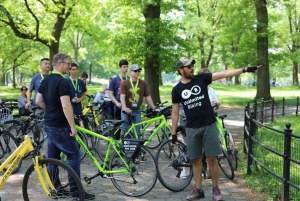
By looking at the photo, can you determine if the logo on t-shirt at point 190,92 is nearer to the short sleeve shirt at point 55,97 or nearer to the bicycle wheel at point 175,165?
the bicycle wheel at point 175,165

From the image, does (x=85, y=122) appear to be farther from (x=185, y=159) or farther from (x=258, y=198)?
(x=258, y=198)

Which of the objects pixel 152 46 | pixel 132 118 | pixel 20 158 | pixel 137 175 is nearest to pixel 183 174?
pixel 137 175

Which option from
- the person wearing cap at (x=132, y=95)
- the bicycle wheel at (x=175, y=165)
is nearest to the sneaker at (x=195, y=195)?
the bicycle wheel at (x=175, y=165)

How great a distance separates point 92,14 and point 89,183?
2000cm

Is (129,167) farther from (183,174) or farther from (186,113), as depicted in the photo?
(186,113)

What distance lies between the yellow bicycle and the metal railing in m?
2.62

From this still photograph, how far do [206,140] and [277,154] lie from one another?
3.26 ft

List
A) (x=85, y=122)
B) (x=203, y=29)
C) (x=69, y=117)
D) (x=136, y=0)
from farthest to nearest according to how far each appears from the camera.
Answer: (x=203, y=29)
(x=136, y=0)
(x=85, y=122)
(x=69, y=117)

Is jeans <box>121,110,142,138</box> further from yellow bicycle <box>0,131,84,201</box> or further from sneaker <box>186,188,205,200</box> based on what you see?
yellow bicycle <box>0,131,84,201</box>

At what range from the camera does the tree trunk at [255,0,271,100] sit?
67.0ft

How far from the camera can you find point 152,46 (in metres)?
15.7

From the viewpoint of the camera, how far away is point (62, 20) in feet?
67.6

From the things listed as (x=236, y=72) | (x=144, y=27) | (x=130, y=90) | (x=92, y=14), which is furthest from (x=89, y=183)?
(x=92, y=14)

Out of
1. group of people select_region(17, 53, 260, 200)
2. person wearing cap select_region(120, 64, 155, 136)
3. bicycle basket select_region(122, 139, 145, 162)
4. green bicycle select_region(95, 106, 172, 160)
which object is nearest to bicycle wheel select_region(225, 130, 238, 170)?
green bicycle select_region(95, 106, 172, 160)
